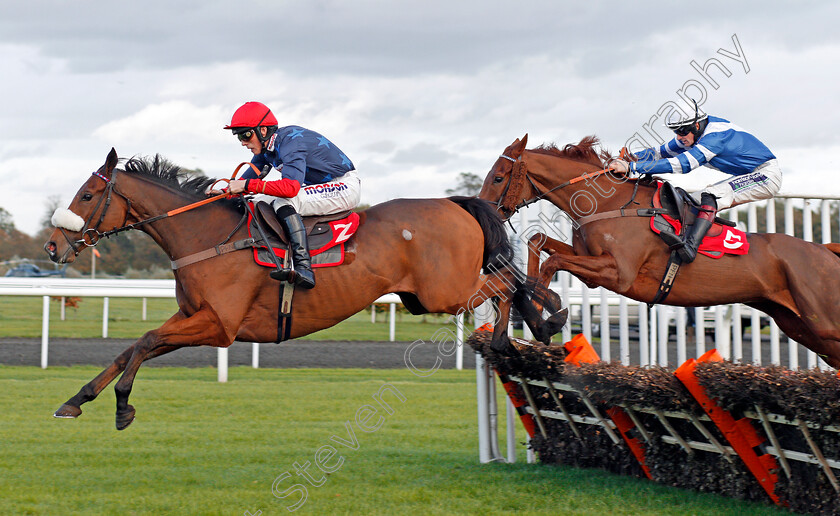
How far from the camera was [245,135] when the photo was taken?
15.6 feet

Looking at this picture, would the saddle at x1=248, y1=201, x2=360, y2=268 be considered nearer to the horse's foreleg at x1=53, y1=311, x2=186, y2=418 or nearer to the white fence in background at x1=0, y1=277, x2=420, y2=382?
the horse's foreleg at x1=53, y1=311, x2=186, y2=418

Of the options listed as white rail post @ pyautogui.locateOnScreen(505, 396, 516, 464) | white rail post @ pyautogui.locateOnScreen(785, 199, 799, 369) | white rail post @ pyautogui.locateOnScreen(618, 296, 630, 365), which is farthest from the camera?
white rail post @ pyautogui.locateOnScreen(785, 199, 799, 369)

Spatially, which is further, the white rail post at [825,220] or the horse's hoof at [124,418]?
the white rail post at [825,220]

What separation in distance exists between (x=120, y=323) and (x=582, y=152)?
14034mm

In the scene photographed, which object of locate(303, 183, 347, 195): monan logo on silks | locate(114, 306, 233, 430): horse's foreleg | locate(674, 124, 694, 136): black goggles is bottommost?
locate(114, 306, 233, 430): horse's foreleg

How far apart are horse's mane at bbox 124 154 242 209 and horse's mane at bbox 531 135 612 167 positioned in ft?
7.14

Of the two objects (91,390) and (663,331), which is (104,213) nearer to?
(91,390)

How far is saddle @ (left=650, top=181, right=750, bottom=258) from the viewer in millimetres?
5359

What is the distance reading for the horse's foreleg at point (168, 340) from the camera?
4.32 m

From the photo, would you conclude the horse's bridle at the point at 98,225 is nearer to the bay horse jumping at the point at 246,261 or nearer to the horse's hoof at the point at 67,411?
the bay horse jumping at the point at 246,261

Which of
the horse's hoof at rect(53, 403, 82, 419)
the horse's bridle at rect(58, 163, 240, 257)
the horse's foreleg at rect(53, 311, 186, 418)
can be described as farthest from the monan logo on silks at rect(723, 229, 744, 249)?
the horse's hoof at rect(53, 403, 82, 419)

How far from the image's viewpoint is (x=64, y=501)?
4.61 m

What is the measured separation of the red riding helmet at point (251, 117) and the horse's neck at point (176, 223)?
54 cm

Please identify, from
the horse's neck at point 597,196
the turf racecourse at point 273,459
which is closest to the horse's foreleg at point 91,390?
the turf racecourse at point 273,459
